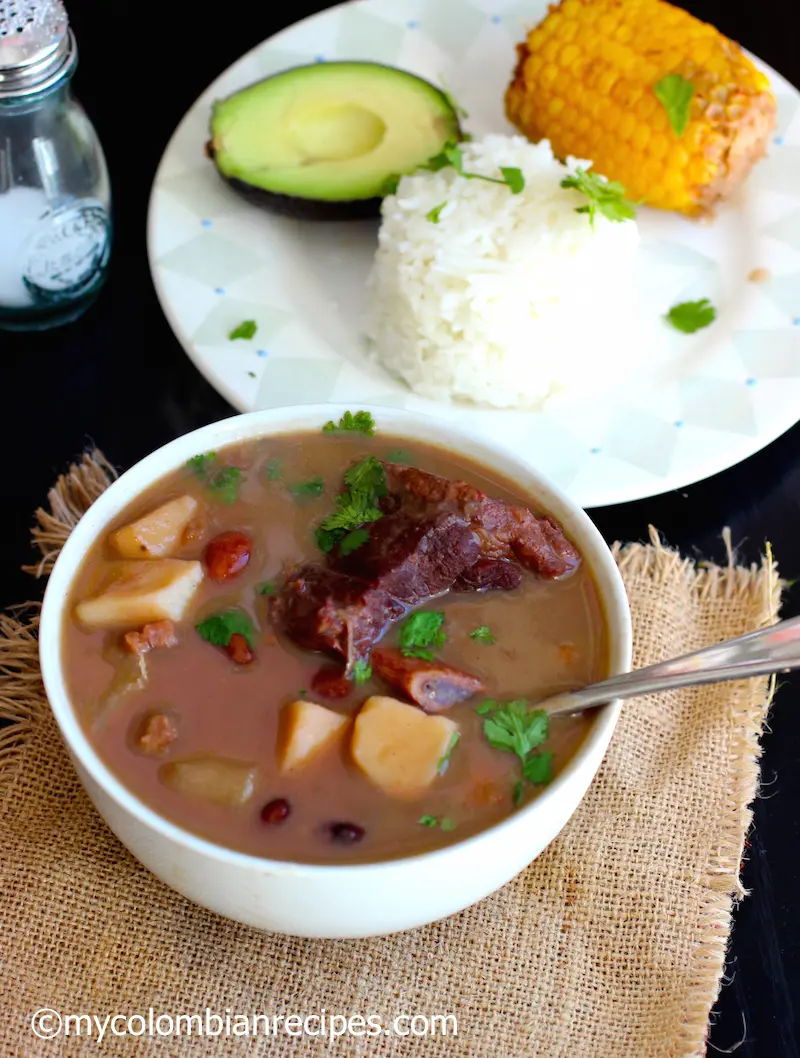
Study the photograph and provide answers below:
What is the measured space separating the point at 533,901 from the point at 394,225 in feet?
6.25

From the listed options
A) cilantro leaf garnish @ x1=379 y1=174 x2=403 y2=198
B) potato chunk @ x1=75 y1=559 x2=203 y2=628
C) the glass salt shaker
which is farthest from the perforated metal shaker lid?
potato chunk @ x1=75 y1=559 x2=203 y2=628

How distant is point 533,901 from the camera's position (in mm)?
2154

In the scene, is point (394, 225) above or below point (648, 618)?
above

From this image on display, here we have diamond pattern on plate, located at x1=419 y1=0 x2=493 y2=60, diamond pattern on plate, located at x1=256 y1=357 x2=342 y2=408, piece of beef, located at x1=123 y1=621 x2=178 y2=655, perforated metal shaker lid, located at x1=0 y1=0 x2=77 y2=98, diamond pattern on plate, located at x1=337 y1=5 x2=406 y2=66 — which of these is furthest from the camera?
diamond pattern on plate, located at x1=419 y1=0 x2=493 y2=60

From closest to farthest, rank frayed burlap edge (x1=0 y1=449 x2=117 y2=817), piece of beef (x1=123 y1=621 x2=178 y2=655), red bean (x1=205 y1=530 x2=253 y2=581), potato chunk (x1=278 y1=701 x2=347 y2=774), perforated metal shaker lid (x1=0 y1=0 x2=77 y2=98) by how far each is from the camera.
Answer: potato chunk (x1=278 y1=701 x2=347 y2=774) < piece of beef (x1=123 y1=621 x2=178 y2=655) < red bean (x1=205 y1=530 x2=253 y2=581) < frayed burlap edge (x1=0 y1=449 x2=117 y2=817) < perforated metal shaker lid (x1=0 y1=0 x2=77 y2=98)

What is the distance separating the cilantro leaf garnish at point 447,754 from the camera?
6.01ft

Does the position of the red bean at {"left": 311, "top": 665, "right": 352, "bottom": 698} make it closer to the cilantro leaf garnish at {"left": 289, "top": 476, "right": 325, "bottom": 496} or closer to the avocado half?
the cilantro leaf garnish at {"left": 289, "top": 476, "right": 325, "bottom": 496}

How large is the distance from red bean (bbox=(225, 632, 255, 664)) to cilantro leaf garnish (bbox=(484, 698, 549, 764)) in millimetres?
400

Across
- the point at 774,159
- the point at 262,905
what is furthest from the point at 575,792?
the point at 774,159

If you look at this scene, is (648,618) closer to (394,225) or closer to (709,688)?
(709,688)

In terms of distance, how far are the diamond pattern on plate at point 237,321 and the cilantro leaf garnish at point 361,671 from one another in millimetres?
1391

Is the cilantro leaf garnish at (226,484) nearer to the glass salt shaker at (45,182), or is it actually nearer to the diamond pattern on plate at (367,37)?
the glass salt shaker at (45,182)

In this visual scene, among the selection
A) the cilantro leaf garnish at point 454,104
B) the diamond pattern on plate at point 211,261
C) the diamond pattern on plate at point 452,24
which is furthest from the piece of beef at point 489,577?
the diamond pattern on plate at point 452,24

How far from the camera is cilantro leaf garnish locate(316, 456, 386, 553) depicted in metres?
2.12
